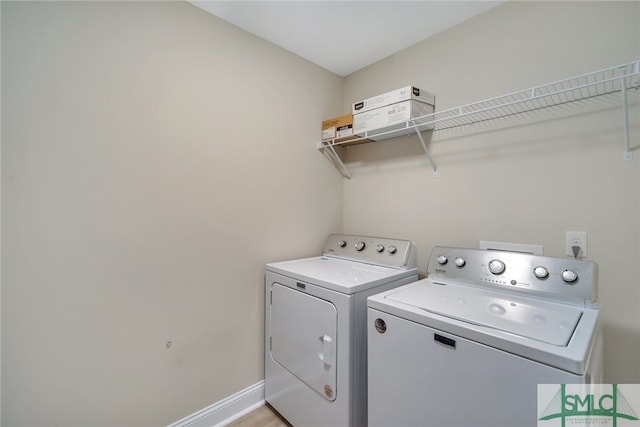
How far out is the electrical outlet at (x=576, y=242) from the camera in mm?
1278

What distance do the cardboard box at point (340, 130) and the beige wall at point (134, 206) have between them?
327 mm

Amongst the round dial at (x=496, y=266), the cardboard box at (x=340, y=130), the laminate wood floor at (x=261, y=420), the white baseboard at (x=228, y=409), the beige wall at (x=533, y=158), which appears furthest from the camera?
the cardboard box at (x=340, y=130)

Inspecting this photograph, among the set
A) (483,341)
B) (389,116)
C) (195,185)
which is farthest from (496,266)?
(195,185)

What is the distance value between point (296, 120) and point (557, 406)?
6.37 ft

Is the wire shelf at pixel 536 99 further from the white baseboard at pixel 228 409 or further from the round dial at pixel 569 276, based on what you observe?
the white baseboard at pixel 228 409

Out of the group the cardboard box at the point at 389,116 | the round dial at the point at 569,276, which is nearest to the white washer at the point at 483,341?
the round dial at the point at 569,276

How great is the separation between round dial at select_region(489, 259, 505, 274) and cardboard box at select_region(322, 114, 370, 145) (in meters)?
1.14

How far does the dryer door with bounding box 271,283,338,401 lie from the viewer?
4.51 feet

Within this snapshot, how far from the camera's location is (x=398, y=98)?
5.42 ft

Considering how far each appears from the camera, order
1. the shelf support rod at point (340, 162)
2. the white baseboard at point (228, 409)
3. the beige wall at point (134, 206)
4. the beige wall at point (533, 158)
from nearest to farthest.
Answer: the beige wall at point (134, 206) < the beige wall at point (533, 158) < the white baseboard at point (228, 409) < the shelf support rod at point (340, 162)

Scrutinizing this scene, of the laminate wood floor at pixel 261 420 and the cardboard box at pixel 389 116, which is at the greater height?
the cardboard box at pixel 389 116

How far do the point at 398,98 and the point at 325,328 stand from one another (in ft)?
4.50

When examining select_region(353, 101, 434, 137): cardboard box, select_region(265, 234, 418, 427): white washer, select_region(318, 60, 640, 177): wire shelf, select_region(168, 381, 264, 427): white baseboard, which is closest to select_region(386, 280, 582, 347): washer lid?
select_region(265, 234, 418, 427): white washer

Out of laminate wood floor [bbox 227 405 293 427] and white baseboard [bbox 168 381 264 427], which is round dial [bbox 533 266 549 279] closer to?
laminate wood floor [bbox 227 405 293 427]
